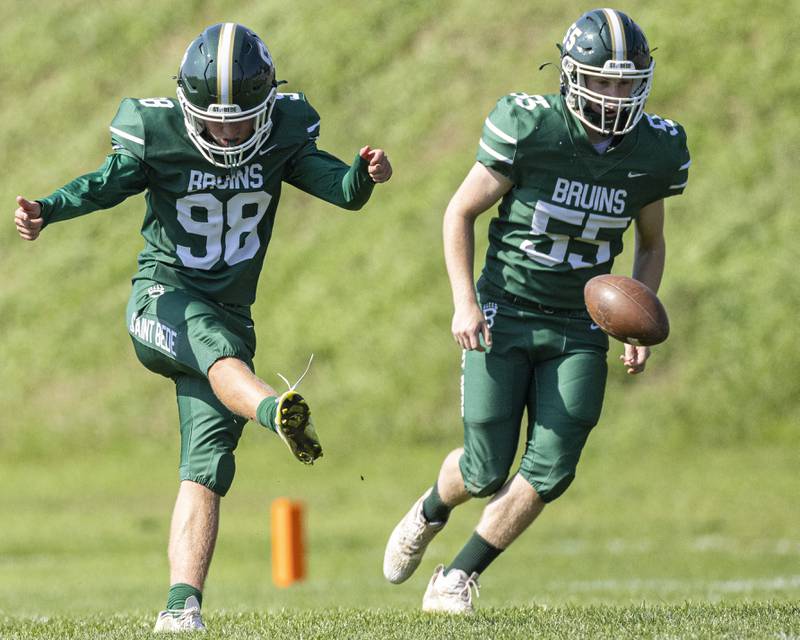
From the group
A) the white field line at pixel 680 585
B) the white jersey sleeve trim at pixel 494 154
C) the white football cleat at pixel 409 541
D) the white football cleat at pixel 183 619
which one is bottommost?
the white football cleat at pixel 183 619

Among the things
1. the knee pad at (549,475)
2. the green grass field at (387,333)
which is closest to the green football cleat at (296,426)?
the knee pad at (549,475)

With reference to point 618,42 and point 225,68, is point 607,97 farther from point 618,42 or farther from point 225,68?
point 225,68

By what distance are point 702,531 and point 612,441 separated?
3515 mm

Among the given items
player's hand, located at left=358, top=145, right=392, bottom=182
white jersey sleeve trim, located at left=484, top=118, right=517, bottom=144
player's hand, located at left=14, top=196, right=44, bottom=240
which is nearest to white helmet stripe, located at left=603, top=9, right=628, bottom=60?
white jersey sleeve trim, located at left=484, top=118, right=517, bottom=144

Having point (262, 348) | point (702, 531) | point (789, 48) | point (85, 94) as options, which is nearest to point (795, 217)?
point (789, 48)

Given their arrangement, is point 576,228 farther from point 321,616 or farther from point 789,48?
point 789,48

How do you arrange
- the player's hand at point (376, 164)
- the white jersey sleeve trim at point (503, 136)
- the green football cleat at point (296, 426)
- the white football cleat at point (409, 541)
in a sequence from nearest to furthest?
the green football cleat at point (296, 426)
the player's hand at point (376, 164)
the white jersey sleeve trim at point (503, 136)
the white football cleat at point (409, 541)

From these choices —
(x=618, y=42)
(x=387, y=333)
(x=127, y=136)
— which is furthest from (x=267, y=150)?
(x=387, y=333)

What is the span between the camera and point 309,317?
886 inches

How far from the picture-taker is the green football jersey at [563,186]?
5.70m

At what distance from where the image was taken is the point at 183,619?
17.1 ft

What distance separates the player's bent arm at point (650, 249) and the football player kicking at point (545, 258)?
0.6 inches

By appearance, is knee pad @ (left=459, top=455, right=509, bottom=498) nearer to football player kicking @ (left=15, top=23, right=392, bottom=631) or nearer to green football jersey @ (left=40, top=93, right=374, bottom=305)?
football player kicking @ (left=15, top=23, right=392, bottom=631)

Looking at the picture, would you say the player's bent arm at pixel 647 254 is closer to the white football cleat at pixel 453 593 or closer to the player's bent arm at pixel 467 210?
the player's bent arm at pixel 467 210
